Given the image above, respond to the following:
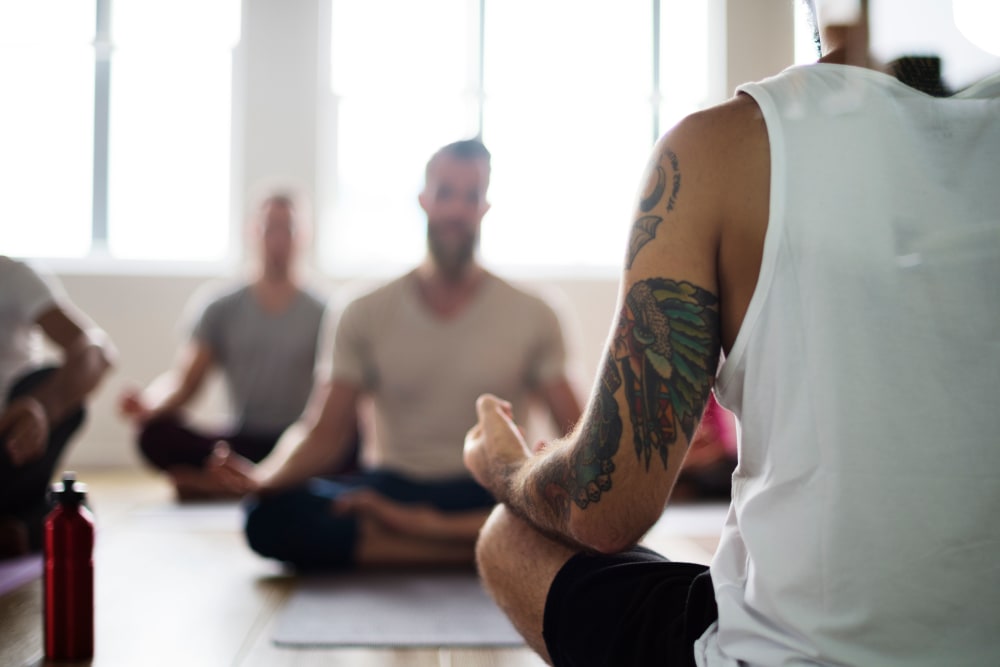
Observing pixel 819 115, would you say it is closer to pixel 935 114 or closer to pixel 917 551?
pixel 935 114

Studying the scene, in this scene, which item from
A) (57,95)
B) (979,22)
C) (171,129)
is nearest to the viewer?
(979,22)

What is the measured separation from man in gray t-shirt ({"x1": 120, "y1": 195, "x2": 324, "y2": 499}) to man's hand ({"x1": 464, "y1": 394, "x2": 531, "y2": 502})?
8.47 ft

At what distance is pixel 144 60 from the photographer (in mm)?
5090

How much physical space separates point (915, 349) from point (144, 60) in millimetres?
5074

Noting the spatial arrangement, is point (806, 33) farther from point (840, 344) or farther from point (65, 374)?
point (65, 374)

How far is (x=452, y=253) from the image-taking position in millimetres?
2523

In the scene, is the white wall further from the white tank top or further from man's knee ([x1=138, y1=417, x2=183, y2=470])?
the white tank top

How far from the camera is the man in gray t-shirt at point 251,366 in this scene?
3693 mm

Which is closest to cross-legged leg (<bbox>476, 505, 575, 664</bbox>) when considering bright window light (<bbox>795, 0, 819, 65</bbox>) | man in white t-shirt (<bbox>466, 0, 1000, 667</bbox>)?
man in white t-shirt (<bbox>466, 0, 1000, 667</bbox>)

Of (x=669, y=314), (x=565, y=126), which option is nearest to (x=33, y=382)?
(x=669, y=314)

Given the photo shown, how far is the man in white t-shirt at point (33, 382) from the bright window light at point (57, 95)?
8.78 feet

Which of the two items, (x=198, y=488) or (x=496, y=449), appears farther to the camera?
(x=198, y=488)

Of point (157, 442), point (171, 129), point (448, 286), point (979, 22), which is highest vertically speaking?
point (171, 129)

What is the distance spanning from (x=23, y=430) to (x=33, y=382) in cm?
22
